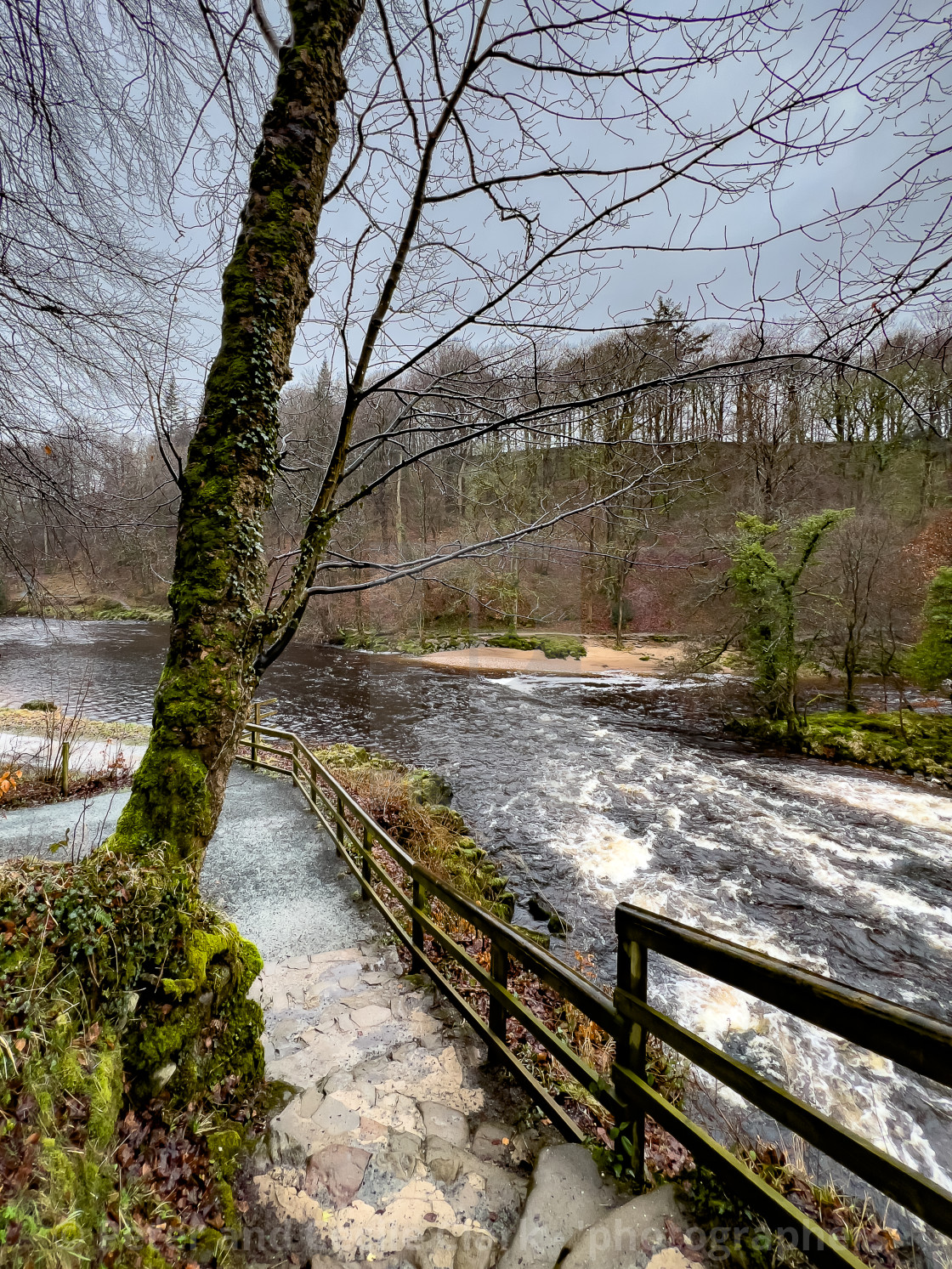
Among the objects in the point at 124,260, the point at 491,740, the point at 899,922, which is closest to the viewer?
the point at 124,260

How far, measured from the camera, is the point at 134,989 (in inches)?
80.4

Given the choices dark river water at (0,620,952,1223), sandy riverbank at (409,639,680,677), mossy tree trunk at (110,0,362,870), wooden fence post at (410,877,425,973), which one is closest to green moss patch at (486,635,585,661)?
sandy riverbank at (409,639,680,677)

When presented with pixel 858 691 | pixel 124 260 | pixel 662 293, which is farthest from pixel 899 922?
pixel 858 691

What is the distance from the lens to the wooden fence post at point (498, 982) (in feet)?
8.75

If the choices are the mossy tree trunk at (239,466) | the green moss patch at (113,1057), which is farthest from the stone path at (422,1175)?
the mossy tree trunk at (239,466)

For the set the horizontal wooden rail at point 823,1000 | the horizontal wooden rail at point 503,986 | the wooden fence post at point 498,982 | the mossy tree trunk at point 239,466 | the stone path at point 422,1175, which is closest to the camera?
the horizontal wooden rail at point 823,1000

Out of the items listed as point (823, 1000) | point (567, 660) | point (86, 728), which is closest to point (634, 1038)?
point (823, 1000)

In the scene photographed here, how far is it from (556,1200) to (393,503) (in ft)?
65.4

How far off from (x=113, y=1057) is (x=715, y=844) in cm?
802

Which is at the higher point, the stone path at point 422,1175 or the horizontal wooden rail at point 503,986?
the horizontal wooden rail at point 503,986

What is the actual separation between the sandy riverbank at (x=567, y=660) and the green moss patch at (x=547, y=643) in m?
0.24

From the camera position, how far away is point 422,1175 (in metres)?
2.12

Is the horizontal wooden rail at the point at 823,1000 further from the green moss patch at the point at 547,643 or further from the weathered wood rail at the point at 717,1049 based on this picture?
the green moss patch at the point at 547,643

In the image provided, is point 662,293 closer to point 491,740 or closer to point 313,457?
point 313,457
